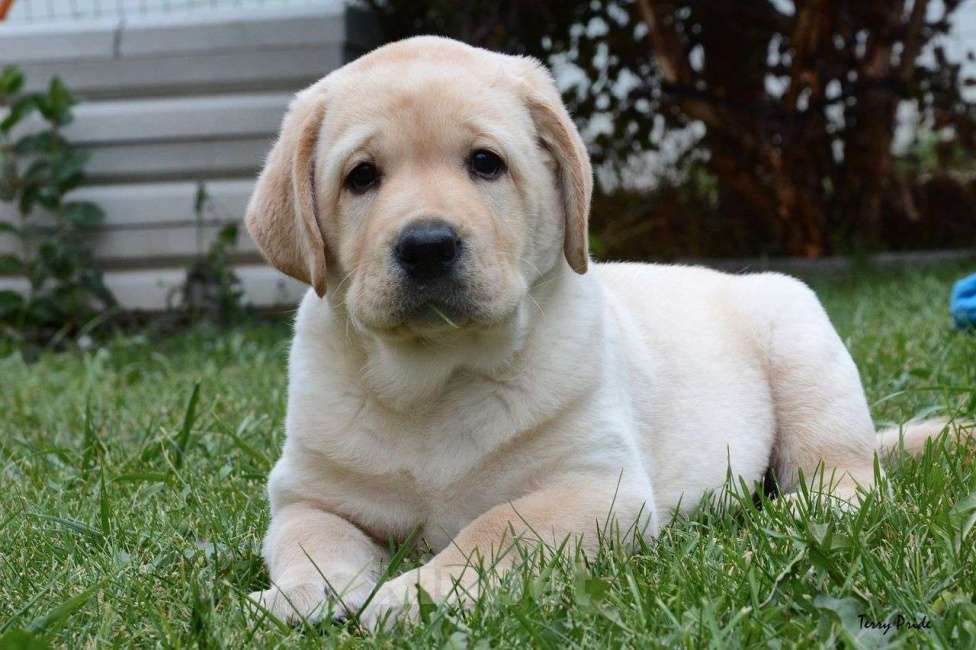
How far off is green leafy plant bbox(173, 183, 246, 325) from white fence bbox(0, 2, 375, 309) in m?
0.09

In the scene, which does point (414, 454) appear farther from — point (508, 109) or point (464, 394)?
point (508, 109)

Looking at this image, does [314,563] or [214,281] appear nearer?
[314,563]

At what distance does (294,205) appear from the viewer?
2793 millimetres

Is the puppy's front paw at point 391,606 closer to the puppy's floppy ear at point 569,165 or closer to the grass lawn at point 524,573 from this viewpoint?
the grass lawn at point 524,573

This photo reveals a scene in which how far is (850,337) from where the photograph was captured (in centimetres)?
489

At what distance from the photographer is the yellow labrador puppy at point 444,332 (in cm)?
250

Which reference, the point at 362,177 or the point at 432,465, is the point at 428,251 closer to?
the point at 362,177

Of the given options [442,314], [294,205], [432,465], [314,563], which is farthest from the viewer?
[294,205]

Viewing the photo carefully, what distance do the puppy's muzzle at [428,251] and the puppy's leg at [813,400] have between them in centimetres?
121

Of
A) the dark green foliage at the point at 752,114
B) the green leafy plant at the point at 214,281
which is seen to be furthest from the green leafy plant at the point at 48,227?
the dark green foliage at the point at 752,114

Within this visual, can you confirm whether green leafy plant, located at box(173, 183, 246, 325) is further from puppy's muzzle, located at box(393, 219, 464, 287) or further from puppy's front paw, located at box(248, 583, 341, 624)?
puppy's front paw, located at box(248, 583, 341, 624)

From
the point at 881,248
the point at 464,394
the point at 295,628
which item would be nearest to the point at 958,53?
the point at 881,248

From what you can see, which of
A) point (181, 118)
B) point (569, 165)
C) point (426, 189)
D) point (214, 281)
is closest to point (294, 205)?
point (426, 189)

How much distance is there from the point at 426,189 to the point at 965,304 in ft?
10.0
